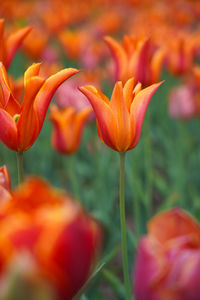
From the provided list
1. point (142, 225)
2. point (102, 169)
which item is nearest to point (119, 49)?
point (142, 225)

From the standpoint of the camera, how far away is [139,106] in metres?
0.76

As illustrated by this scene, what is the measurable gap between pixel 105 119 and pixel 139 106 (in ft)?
0.20

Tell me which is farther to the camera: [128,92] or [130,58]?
[130,58]

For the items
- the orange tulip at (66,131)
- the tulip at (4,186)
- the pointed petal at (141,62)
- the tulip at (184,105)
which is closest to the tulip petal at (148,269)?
the tulip at (4,186)

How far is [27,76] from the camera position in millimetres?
733

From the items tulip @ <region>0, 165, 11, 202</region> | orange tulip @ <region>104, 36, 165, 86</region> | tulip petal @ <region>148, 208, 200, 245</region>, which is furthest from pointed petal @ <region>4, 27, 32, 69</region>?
tulip petal @ <region>148, 208, 200, 245</region>

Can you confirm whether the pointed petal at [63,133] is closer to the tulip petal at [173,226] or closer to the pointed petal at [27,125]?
the pointed petal at [27,125]

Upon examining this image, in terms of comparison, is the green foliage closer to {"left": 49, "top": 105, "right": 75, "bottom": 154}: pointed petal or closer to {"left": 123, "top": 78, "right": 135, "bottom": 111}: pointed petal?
{"left": 49, "top": 105, "right": 75, "bottom": 154}: pointed petal

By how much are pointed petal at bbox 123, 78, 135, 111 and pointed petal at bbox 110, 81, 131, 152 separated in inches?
0.9

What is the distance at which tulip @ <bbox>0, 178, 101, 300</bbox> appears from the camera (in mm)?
312

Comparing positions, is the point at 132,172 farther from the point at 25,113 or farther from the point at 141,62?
the point at 25,113

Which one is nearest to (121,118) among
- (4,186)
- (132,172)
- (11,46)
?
(4,186)

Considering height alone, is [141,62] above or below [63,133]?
above

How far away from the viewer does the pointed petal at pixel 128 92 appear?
776 mm
